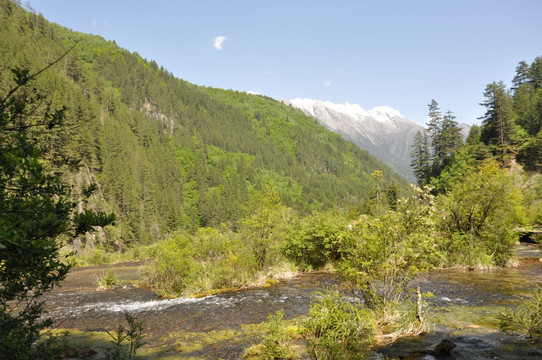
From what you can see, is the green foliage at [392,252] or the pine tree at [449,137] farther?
the pine tree at [449,137]

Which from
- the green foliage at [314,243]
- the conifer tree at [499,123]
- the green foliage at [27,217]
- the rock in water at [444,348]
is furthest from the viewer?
the conifer tree at [499,123]

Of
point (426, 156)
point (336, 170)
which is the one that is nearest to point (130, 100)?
point (336, 170)

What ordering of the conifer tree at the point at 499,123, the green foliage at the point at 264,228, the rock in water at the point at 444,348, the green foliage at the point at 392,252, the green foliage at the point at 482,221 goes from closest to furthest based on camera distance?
the rock in water at the point at 444,348 → the green foliage at the point at 392,252 → the green foliage at the point at 482,221 → the green foliage at the point at 264,228 → the conifer tree at the point at 499,123

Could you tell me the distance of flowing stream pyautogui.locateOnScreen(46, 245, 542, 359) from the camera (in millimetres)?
8797

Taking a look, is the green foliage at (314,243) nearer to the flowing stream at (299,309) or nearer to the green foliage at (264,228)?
the flowing stream at (299,309)

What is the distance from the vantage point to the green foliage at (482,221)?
72.0ft

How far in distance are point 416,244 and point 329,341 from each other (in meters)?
5.32

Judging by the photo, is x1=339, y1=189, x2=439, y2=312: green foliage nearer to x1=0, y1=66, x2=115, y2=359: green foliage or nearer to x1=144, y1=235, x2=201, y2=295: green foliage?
x1=0, y1=66, x2=115, y2=359: green foliage

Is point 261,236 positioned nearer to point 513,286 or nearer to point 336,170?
point 513,286

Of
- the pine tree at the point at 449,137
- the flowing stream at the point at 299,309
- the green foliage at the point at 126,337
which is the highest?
the pine tree at the point at 449,137

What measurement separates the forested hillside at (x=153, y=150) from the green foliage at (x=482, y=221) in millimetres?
29707

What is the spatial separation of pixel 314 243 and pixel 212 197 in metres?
82.3

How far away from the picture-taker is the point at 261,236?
2281cm

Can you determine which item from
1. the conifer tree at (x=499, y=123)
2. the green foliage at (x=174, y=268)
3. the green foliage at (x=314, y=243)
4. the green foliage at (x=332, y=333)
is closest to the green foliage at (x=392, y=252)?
the green foliage at (x=332, y=333)
